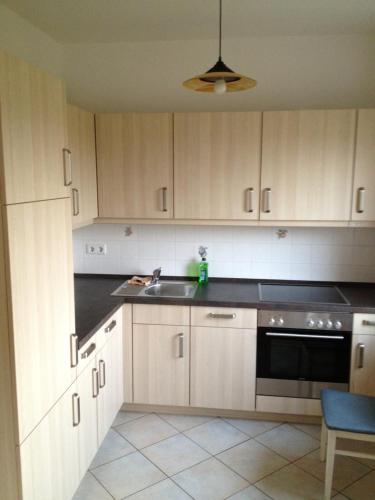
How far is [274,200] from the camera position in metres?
3.12

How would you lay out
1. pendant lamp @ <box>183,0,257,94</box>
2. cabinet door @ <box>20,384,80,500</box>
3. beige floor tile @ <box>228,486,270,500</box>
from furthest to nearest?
beige floor tile @ <box>228,486,270,500</box>
pendant lamp @ <box>183,0,257,94</box>
cabinet door @ <box>20,384,80,500</box>

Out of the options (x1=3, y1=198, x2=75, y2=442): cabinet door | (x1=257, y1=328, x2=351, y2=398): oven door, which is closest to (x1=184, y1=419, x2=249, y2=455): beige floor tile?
(x1=257, y1=328, x2=351, y2=398): oven door

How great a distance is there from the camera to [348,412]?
2.40m

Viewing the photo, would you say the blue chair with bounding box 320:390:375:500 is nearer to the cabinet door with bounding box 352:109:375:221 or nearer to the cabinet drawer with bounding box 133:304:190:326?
the cabinet drawer with bounding box 133:304:190:326

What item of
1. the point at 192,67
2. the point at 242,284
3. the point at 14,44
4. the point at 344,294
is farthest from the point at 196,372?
the point at 14,44

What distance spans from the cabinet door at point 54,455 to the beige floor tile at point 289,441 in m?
1.28

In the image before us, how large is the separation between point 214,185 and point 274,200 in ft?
1.41

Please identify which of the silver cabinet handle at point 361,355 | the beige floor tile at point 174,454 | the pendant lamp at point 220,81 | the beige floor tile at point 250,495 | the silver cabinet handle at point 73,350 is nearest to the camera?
the pendant lamp at point 220,81

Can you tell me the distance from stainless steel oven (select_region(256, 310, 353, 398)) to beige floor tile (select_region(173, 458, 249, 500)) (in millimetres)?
642

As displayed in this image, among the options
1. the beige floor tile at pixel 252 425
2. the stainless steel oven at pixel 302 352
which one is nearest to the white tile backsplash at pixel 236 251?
the stainless steel oven at pixel 302 352

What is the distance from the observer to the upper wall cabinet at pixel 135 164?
316cm

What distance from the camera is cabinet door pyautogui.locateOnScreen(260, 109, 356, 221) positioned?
3.01m

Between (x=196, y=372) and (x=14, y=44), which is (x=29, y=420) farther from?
(x=14, y=44)

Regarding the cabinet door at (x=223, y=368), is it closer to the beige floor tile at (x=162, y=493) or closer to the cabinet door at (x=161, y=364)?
the cabinet door at (x=161, y=364)
